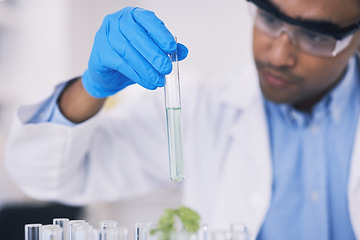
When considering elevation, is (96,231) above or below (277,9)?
below

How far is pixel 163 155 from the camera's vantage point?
2010 mm

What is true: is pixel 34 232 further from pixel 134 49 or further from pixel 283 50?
Result: pixel 283 50

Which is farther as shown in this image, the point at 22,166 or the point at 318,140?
the point at 318,140

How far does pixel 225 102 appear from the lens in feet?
6.58

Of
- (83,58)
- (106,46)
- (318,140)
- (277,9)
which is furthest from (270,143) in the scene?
(83,58)

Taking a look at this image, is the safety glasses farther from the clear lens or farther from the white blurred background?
the white blurred background

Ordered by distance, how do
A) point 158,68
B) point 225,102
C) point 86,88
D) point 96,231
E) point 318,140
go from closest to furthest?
point 96,231, point 158,68, point 86,88, point 318,140, point 225,102

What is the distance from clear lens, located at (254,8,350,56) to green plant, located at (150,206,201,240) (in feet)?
2.54

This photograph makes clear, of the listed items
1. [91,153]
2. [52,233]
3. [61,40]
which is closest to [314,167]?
[91,153]

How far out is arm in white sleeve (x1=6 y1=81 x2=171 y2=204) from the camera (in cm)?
161

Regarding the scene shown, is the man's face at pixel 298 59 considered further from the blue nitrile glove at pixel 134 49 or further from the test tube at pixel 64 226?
the test tube at pixel 64 226

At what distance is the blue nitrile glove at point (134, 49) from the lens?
4.03ft

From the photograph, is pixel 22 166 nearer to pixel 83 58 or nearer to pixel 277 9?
pixel 277 9

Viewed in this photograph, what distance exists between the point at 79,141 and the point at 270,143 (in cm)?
70
